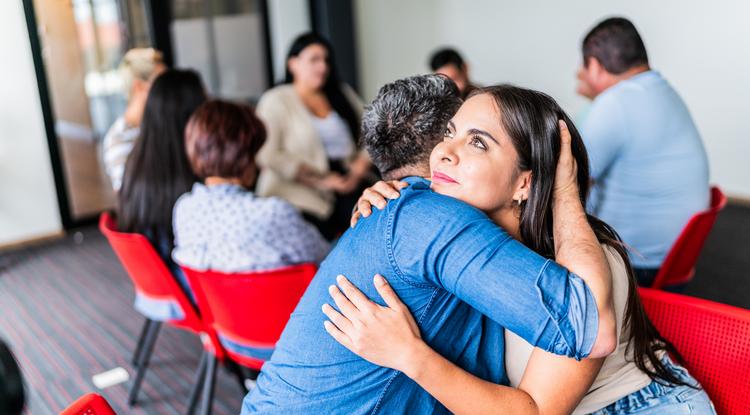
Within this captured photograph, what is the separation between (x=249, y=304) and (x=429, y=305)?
0.95m

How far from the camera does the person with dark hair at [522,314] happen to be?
112cm

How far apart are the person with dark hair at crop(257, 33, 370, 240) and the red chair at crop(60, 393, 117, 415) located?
2.31 meters

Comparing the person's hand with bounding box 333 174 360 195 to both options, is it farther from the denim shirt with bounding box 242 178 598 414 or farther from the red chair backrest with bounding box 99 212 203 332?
the denim shirt with bounding box 242 178 598 414

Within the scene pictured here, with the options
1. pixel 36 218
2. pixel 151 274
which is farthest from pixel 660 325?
pixel 36 218

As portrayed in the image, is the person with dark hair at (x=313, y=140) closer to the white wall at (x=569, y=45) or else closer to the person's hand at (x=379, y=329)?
the person's hand at (x=379, y=329)

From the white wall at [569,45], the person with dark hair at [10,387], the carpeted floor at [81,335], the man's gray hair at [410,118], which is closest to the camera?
the person with dark hair at [10,387]

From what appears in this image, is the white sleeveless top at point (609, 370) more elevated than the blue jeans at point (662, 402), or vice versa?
the white sleeveless top at point (609, 370)

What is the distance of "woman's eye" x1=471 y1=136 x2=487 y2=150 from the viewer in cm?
122

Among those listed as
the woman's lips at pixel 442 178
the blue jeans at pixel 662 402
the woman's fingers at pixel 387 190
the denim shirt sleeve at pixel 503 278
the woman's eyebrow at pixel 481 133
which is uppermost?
the woman's eyebrow at pixel 481 133

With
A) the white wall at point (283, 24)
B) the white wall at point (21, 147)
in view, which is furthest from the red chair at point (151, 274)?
the white wall at point (283, 24)

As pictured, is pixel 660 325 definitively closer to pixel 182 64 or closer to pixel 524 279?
pixel 524 279

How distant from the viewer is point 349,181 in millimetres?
3637

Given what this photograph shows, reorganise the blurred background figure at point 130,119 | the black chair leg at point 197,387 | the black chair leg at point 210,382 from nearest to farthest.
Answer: the black chair leg at point 210,382, the black chair leg at point 197,387, the blurred background figure at point 130,119

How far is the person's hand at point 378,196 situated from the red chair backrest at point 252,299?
662 millimetres
